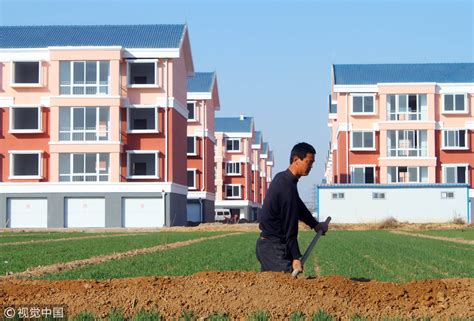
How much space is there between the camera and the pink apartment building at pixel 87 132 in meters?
48.2

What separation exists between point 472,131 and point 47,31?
30726 millimetres

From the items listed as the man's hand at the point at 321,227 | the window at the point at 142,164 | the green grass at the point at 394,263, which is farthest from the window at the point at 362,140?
the man's hand at the point at 321,227

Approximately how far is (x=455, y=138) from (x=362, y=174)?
7.18m

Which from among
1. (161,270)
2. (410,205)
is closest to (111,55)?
(410,205)

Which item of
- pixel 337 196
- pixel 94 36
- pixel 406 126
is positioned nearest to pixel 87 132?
pixel 94 36

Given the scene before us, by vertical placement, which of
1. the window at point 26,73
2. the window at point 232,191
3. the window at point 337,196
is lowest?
the window at point 337,196

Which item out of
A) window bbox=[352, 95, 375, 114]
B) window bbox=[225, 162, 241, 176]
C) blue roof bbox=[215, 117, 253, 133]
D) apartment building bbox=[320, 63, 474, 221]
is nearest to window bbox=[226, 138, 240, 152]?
blue roof bbox=[215, 117, 253, 133]

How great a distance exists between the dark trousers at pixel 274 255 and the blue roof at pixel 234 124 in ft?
257

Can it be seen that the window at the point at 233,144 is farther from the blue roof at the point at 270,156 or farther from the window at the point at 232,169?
the blue roof at the point at 270,156

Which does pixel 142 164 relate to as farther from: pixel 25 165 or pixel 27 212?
pixel 27 212

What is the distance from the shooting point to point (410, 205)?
52.3m

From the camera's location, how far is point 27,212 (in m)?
48.5

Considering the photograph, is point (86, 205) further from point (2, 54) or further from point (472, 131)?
point (472, 131)

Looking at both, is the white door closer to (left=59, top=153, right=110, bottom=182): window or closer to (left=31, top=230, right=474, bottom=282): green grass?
(left=59, top=153, right=110, bottom=182): window
